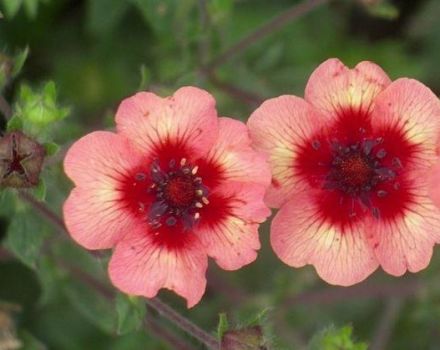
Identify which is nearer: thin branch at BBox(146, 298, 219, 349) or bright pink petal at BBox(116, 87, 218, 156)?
bright pink petal at BBox(116, 87, 218, 156)

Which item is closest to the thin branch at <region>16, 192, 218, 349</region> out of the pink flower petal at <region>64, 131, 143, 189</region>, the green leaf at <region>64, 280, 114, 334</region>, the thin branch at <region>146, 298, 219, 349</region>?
the thin branch at <region>146, 298, 219, 349</region>

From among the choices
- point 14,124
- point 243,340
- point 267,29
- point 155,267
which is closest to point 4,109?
Result: point 14,124

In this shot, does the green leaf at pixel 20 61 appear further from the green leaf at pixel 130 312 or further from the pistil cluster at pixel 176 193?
the green leaf at pixel 130 312

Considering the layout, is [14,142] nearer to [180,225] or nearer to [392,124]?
[180,225]

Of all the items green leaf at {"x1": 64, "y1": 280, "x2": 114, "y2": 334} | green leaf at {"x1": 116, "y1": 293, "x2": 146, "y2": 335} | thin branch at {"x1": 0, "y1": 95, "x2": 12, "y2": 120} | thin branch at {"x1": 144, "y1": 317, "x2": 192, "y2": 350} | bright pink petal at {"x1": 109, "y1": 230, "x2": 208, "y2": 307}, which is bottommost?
green leaf at {"x1": 64, "y1": 280, "x2": 114, "y2": 334}

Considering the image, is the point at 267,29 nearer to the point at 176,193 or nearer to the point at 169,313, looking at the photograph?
the point at 176,193

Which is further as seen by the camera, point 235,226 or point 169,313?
point 169,313

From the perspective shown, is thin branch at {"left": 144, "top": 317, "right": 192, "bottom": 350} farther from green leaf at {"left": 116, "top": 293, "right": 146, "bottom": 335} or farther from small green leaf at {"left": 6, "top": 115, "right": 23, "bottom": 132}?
small green leaf at {"left": 6, "top": 115, "right": 23, "bottom": 132}
